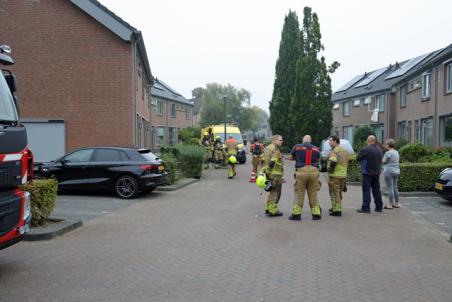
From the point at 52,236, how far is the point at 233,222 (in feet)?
10.8

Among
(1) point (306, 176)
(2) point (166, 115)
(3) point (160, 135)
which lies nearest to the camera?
(1) point (306, 176)

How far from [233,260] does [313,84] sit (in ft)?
93.2

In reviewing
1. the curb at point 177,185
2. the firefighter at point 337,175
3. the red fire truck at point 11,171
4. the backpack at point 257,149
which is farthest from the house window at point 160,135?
the red fire truck at point 11,171

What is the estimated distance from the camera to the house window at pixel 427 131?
77.7 feet

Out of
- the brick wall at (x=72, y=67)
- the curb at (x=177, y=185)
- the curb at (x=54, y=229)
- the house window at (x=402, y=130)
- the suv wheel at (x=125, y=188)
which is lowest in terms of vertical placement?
the curb at (x=54, y=229)

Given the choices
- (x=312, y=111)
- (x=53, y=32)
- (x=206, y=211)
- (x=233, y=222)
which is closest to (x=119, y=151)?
(x=206, y=211)

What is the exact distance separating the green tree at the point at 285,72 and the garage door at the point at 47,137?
82.2 ft

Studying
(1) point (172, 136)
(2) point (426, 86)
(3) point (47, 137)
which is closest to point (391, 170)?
(3) point (47, 137)

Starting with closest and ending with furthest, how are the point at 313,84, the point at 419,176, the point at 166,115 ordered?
the point at 419,176 < the point at 313,84 < the point at 166,115

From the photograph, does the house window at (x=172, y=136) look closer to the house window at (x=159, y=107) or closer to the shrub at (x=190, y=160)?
the house window at (x=159, y=107)

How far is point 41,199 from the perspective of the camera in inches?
308

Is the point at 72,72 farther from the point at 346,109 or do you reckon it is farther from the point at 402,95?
the point at 346,109

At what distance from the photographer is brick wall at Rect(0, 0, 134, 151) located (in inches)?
702

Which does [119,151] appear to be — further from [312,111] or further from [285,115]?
[285,115]
